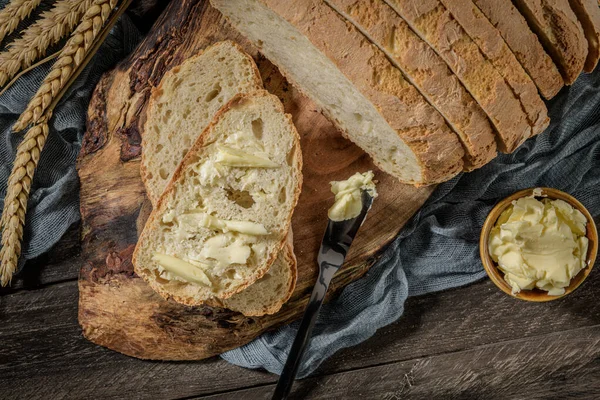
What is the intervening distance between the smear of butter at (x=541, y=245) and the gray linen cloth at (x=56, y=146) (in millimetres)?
2037

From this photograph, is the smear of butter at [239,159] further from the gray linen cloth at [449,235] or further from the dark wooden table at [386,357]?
the dark wooden table at [386,357]

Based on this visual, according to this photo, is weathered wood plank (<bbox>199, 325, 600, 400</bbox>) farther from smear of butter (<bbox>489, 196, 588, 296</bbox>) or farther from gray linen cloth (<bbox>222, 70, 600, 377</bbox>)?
smear of butter (<bbox>489, 196, 588, 296</bbox>)

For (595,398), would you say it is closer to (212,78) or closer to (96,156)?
(212,78)

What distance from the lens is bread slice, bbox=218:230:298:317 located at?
275cm

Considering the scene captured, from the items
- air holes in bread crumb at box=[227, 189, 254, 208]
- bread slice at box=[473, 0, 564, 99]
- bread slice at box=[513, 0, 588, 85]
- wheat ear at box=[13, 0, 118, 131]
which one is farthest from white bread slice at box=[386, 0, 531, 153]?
wheat ear at box=[13, 0, 118, 131]

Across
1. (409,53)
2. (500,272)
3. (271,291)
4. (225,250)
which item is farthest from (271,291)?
(409,53)

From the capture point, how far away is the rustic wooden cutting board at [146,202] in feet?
9.38

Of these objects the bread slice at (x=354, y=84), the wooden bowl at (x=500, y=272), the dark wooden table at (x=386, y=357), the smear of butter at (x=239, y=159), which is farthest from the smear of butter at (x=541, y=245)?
the smear of butter at (x=239, y=159)

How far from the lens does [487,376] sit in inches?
123

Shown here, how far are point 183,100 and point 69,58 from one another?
0.54 metres

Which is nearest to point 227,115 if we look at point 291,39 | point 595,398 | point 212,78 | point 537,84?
point 212,78

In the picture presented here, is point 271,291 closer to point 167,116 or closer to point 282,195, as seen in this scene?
point 282,195

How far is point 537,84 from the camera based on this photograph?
2414 mm

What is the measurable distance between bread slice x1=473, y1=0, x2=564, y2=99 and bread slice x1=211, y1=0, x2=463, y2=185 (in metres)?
0.39
